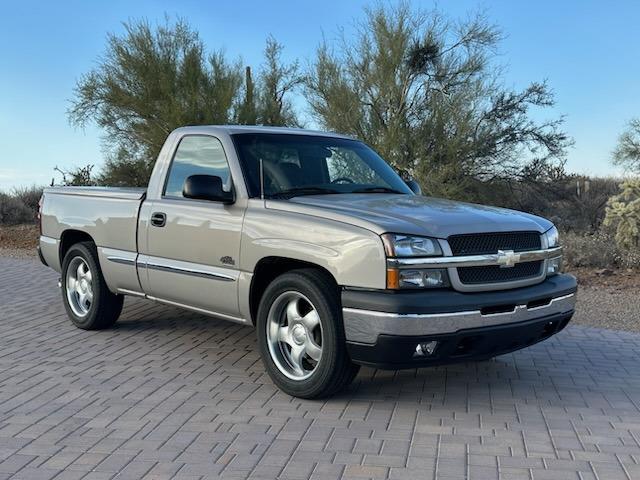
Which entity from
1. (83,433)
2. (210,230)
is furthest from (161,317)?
(83,433)

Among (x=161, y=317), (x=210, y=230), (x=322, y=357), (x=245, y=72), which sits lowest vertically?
(x=161, y=317)

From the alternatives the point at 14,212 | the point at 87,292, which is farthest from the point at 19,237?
the point at 87,292

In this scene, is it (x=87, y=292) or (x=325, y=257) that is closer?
(x=325, y=257)

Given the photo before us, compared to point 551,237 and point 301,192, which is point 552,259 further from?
point 301,192

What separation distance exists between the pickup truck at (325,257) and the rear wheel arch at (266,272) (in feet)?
0.04

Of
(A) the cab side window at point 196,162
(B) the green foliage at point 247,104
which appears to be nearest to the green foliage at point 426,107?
(B) the green foliage at point 247,104

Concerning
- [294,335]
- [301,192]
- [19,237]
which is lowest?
[19,237]

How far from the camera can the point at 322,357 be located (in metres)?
4.68

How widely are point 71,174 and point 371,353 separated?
75.1 ft

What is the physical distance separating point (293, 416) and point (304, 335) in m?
0.60

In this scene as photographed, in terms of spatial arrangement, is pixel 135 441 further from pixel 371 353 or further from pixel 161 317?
pixel 161 317

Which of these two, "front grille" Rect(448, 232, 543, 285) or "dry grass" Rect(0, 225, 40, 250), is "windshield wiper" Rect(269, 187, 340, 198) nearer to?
"front grille" Rect(448, 232, 543, 285)

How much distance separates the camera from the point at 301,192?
18.1 ft

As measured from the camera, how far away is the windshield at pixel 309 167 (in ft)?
18.2
